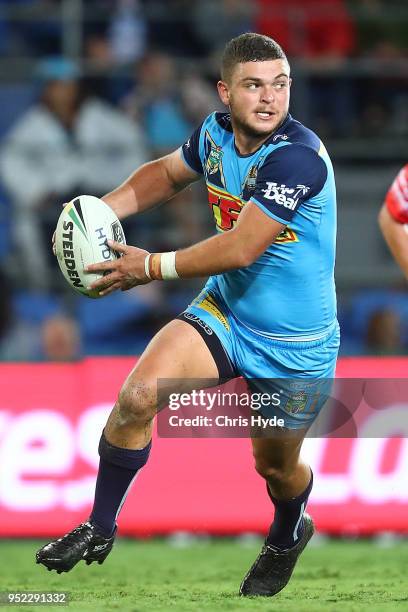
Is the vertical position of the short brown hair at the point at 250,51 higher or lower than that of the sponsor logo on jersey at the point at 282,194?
higher

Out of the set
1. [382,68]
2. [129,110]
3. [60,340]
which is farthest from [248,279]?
[382,68]

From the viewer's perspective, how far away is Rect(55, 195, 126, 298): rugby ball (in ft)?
17.3

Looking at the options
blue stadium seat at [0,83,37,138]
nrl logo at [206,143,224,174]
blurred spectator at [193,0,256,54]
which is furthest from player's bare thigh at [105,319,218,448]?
blurred spectator at [193,0,256,54]

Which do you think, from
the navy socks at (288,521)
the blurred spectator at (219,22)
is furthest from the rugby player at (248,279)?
the blurred spectator at (219,22)

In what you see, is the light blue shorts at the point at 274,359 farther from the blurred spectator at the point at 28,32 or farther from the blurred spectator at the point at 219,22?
the blurred spectator at the point at 28,32

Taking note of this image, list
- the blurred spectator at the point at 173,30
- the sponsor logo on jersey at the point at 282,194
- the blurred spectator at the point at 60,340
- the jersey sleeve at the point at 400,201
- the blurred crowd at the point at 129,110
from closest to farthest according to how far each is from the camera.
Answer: the sponsor logo on jersey at the point at 282,194
the jersey sleeve at the point at 400,201
the blurred spectator at the point at 60,340
the blurred crowd at the point at 129,110
the blurred spectator at the point at 173,30

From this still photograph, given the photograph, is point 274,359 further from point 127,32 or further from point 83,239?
point 127,32

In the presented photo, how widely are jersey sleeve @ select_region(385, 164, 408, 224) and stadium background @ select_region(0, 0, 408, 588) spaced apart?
2720 mm

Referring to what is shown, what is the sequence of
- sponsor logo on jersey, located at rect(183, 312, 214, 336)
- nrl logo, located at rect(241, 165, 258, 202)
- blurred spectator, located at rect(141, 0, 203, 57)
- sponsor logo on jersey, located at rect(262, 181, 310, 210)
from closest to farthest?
1. sponsor logo on jersey, located at rect(262, 181, 310, 210)
2. nrl logo, located at rect(241, 165, 258, 202)
3. sponsor logo on jersey, located at rect(183, 312, 214, 336)
4. blurred spectator, located at rect(141, 0, 203, 57)

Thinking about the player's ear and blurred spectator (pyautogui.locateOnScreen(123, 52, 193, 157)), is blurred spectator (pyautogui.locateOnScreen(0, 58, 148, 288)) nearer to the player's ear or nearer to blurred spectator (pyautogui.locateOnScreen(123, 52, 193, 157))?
blurred spectator (pyautogui.locateOnScreen(123, 52, 193, 157))

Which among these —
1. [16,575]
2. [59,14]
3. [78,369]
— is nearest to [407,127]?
[59,14]

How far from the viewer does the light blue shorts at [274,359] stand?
5.43 meters

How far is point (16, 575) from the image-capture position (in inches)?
277

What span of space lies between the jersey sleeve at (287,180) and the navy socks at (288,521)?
5.13 feet
